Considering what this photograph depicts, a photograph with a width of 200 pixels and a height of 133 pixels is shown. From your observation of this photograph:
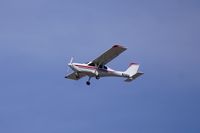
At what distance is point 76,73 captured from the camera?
65500mm

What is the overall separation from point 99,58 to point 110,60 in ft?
3.32

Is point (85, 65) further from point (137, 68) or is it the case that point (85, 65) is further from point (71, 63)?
point (137, 68)

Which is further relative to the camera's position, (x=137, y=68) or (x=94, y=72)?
(x=137, y=68)

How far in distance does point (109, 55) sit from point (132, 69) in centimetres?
524

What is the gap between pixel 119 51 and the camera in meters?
64.3

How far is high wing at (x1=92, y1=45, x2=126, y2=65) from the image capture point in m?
63.9

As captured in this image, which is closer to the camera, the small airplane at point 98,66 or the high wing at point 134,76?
the small airplane at point 98,66

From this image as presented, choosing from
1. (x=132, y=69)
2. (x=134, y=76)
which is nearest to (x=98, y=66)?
(x=134, y=76)

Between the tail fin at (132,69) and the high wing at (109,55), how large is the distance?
3434 millimetres

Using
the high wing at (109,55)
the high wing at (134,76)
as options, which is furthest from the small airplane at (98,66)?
the high wing at (134,76)

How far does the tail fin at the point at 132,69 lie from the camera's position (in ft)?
224

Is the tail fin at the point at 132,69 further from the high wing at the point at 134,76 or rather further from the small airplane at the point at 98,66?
the small airplane at the point at 98,66

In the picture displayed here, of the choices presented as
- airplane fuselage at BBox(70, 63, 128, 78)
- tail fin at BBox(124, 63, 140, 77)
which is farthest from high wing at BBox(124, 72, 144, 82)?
airplane fuselage at BBox(70, 63, 128, 78)

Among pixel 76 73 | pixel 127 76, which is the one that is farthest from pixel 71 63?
pixel 127 76
